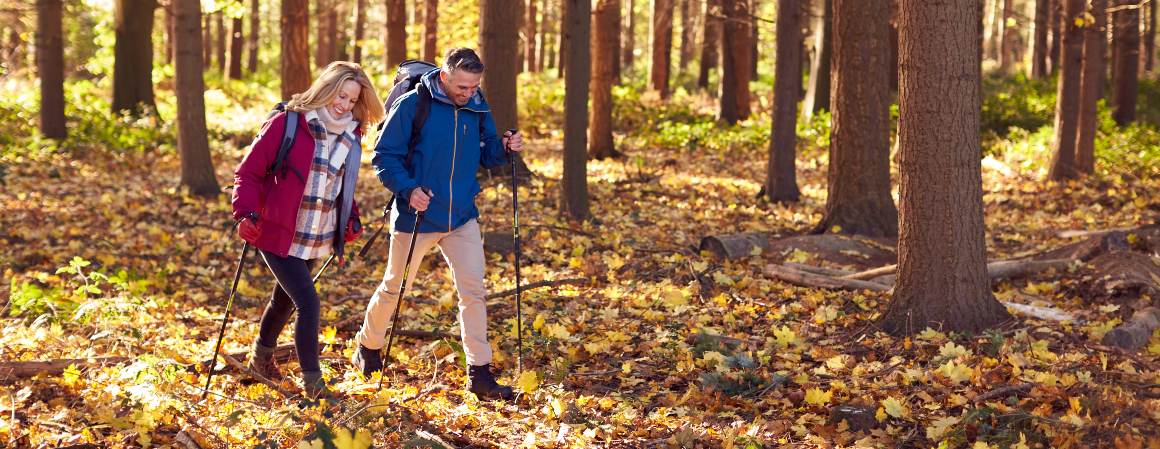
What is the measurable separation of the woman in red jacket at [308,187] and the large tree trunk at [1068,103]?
42.8 feet

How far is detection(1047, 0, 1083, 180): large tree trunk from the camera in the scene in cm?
1495

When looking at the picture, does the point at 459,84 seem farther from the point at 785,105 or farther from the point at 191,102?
the point at 785,105

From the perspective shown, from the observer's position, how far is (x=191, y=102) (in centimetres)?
1169

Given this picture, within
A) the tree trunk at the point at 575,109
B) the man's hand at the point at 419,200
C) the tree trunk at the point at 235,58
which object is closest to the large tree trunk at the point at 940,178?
the man's hand at the point at 419,200

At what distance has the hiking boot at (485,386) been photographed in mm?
5309

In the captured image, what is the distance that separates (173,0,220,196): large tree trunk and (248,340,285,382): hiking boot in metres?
6.99

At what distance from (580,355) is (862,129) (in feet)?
17.9

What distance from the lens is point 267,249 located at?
4.87m

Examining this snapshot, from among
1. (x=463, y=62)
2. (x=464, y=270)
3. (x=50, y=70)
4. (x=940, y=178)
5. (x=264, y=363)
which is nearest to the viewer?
(x=463, y=62)

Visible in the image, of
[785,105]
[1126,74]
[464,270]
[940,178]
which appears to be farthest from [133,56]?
[1126,74]

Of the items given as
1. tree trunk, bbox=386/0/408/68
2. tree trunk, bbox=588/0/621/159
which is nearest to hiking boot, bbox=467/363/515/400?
tree trunk, bbox=588/0/621/159

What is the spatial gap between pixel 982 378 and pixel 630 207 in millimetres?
7257

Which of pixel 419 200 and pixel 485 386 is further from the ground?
pixel 419 200

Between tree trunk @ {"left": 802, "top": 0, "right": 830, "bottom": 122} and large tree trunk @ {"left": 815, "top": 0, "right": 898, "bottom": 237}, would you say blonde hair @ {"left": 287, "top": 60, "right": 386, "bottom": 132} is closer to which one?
large tree trunk @ {"left": 815, "top": 0, "right": 898, "bottom": 237}
